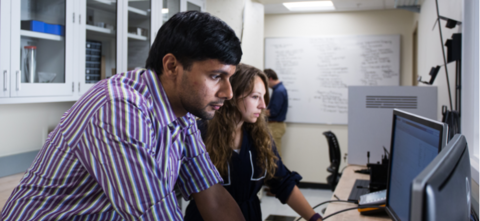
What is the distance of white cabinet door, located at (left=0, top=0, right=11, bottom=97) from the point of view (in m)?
1.63

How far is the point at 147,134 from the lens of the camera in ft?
2.32

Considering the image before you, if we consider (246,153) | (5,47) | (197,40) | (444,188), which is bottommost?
(246,153)

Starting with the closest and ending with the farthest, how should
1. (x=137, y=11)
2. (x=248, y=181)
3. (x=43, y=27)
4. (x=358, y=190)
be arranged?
1. (x=248, y=181)
2. (x=358, y=190)
3. (x=43, y=27)
4. (x=137, y=11)

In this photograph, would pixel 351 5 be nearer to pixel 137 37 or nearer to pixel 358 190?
pixel 137 37

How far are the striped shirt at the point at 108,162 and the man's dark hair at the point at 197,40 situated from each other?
80mm

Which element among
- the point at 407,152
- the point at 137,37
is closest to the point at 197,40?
the point at 407,152

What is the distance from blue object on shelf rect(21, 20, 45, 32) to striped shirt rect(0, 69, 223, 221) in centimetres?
119

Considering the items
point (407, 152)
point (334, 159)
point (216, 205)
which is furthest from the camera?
point (334, 159)

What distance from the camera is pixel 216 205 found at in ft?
3.73

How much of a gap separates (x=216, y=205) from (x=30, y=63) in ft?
4.14

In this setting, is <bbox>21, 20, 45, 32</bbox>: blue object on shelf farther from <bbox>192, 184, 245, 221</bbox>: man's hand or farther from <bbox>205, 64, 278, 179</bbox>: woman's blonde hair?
<bbox>192, 184, 245, 221</bbox>: man's hand

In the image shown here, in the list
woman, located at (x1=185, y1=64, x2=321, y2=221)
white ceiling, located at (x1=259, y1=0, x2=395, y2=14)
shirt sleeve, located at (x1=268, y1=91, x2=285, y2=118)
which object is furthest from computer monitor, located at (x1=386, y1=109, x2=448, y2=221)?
shirt sleeve, located at (x1=268, y1=91, x2=285, y2=118)

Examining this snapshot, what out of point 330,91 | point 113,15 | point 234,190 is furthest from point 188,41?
point 330,91

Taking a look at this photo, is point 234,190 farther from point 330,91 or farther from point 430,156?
point 330,91
